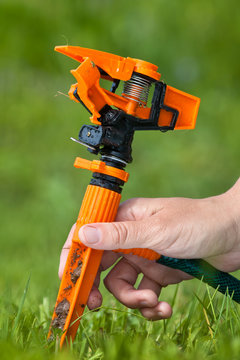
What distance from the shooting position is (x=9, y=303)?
1.46 metres

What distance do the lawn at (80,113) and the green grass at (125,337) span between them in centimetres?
107

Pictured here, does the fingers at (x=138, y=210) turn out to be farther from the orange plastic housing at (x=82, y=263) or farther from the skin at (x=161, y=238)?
the orange plastic housing at (x=82, y=263)

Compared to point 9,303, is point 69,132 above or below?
above

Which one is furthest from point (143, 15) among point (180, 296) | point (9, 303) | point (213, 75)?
point (9, 303)

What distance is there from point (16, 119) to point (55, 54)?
93 centimetres

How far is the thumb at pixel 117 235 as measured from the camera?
3.71 ft

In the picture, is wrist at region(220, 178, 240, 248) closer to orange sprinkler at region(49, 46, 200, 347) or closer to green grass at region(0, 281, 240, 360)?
green grass at region(0, 281, 240, 360)

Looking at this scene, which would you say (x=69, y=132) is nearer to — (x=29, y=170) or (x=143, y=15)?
(x=29, y=170)

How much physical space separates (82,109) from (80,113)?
0.07 meters

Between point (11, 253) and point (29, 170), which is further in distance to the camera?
point (29, 170)

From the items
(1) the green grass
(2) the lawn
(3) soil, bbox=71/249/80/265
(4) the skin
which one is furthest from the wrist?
(2) the lawn

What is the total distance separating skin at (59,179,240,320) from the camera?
1171 mm

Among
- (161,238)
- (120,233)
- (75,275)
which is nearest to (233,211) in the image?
(161,238)

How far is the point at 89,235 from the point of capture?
1.13 meters
